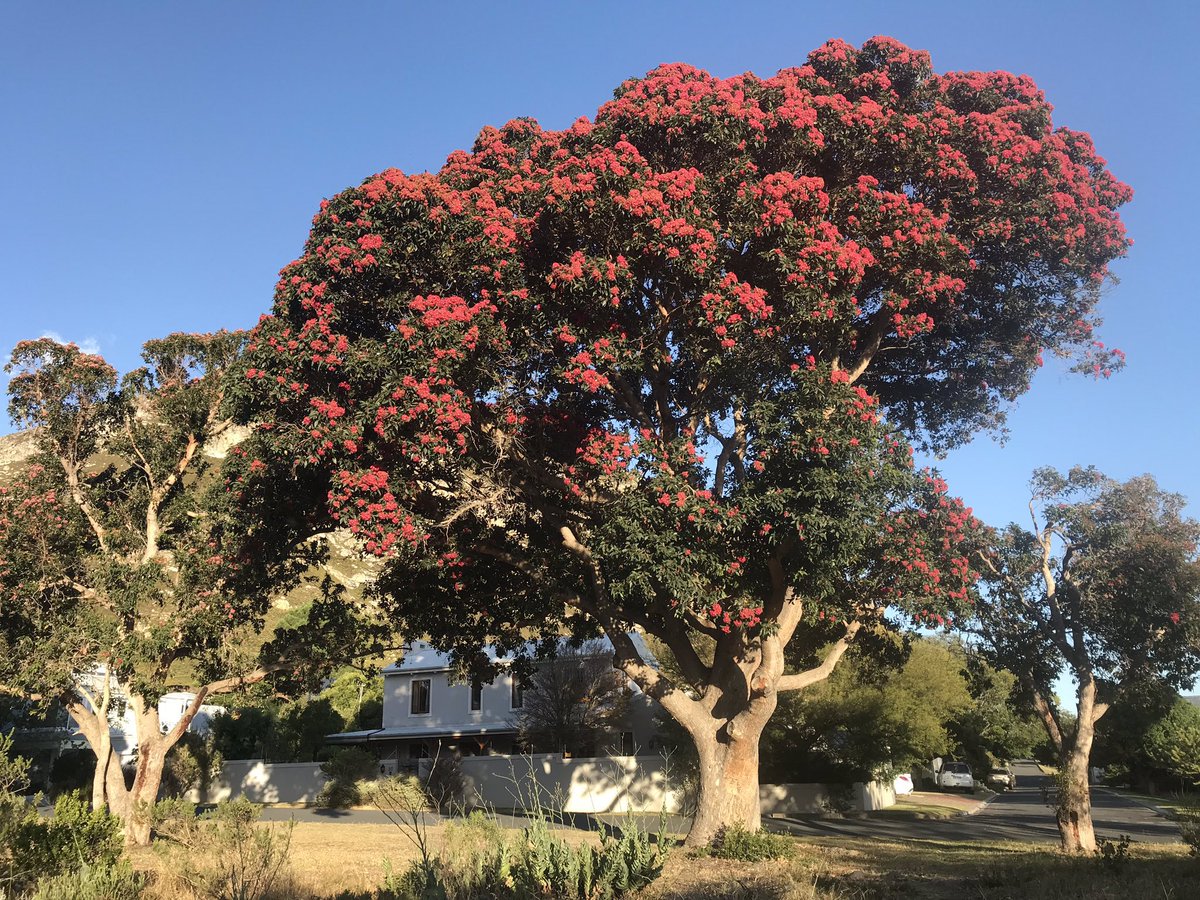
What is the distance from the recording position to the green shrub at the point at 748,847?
13031 millimetres

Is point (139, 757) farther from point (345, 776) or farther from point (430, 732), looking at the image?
point (430, 732)

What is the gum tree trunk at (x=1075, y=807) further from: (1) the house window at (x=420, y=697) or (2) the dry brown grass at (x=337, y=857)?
(1) the house window at (x=420, y=697)

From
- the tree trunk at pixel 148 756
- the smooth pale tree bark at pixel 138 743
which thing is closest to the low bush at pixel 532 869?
the smooth pale tree bark at pixel 138 743

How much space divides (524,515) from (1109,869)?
35.1 feet

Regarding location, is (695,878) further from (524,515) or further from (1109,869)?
(524,515)

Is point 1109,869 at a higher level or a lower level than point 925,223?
lower

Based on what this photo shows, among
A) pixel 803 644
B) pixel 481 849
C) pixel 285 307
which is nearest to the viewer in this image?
pixel 481 849

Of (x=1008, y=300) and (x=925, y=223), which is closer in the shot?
(x=925, y=223)

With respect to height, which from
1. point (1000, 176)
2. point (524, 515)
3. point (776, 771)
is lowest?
point (776, 771)

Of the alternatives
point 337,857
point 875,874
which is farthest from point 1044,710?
point 337,857

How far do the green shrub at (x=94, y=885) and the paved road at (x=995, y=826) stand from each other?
57.9ft

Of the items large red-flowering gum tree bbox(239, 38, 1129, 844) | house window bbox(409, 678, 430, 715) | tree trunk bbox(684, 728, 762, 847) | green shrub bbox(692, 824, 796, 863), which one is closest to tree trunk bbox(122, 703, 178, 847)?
large red-flowering gum tree bbox(239, 38, 1129, 844)

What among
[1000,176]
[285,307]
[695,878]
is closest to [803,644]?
[695,878]

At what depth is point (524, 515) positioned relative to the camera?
A: 1574 cm
